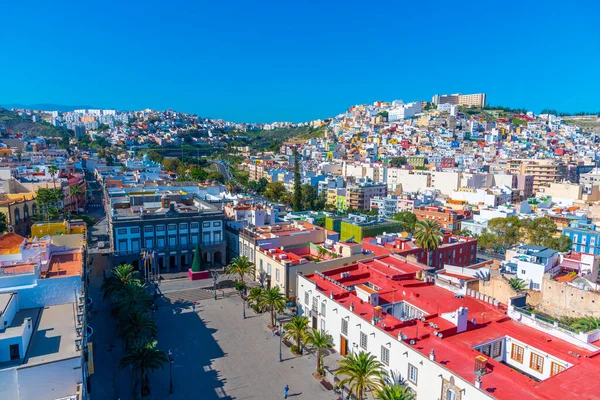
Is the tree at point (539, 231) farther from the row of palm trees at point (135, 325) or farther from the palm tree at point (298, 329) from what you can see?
the row of palm trees at point (135, 325)

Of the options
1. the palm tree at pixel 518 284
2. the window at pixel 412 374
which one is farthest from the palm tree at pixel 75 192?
the palm tree at pixel 518 284

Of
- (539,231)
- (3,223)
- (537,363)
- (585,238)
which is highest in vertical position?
(3,223)

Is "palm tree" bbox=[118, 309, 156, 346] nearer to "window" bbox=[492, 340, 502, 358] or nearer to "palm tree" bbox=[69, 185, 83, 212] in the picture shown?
"window" bbox=[492, 340, 502, 358]

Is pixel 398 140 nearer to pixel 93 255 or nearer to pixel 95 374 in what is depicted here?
pixel 93 255

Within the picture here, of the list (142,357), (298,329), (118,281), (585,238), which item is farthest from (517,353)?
(585,238)

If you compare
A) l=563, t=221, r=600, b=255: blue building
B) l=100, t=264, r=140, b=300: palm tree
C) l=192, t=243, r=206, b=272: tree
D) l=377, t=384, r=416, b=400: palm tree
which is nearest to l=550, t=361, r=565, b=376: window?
l=377, t=384, r=416, b=400: palm tree

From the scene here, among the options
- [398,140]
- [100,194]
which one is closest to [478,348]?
[100,194]

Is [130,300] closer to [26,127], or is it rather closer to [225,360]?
[225,360]
